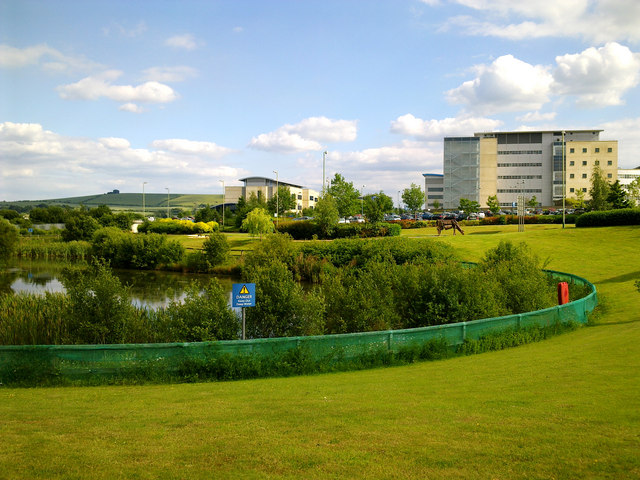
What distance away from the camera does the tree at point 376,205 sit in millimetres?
60906

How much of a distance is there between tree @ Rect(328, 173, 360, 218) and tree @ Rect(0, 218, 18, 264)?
39.4m

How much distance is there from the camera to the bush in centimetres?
4700

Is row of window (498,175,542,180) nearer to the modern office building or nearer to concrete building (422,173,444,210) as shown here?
the modern office building

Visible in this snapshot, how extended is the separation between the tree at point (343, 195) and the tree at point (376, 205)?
2.78 meters

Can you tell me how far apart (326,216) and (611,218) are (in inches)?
1127

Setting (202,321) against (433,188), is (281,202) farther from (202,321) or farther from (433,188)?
(202,321)

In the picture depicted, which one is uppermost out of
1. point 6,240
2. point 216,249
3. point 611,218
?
point 611,218

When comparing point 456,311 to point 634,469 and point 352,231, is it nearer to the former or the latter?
point 634,469

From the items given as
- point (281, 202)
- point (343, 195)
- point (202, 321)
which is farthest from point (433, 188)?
point (202, 321)

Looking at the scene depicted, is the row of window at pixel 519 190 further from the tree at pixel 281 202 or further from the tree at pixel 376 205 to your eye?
the tree at pixel 281 202

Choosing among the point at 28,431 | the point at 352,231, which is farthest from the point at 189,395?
the point at 352,231

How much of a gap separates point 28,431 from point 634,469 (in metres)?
7.60

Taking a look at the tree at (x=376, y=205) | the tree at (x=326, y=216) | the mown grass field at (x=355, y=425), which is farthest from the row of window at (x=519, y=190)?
the mown grass field at (x=355, y=425)

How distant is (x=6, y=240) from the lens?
51969 millimetres
